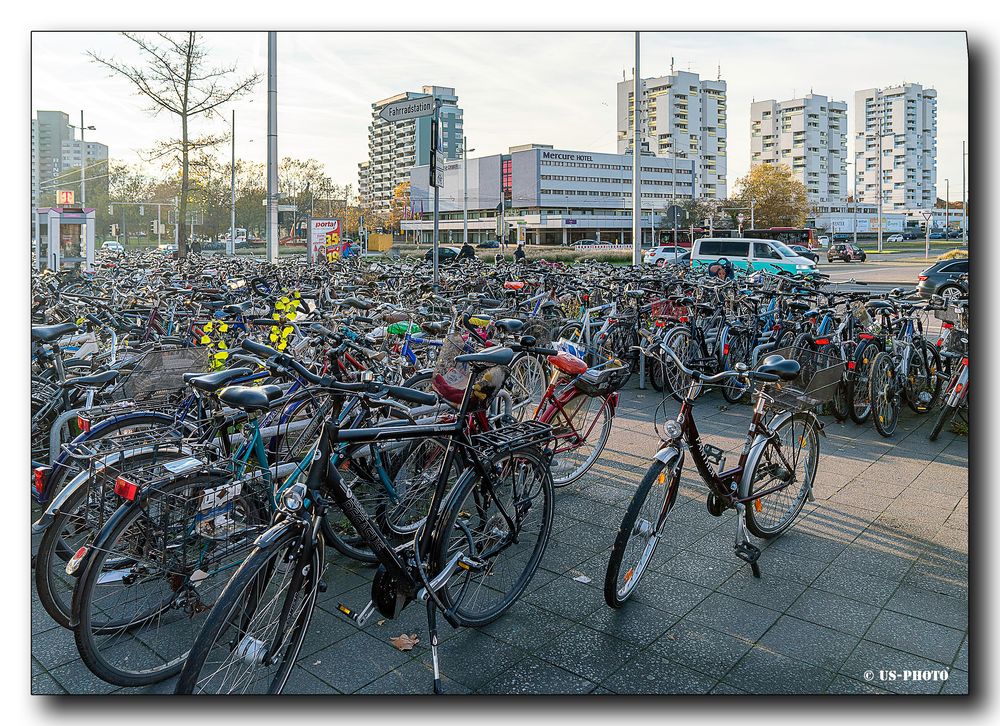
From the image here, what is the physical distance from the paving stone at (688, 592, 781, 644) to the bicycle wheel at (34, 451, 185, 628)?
7.02 ft

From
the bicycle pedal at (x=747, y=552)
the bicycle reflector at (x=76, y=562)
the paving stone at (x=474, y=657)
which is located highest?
the bicycle reflector at (x=76, y=562)

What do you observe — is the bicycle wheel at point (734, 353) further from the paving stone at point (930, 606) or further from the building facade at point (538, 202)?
the building facade at point (538, 202)

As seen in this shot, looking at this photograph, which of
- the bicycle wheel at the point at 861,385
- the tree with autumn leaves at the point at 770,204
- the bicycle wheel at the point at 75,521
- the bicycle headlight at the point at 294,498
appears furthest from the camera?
the tree with autumn leaves at the point at 770,204

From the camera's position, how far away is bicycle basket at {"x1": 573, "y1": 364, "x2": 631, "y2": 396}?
4406 mm

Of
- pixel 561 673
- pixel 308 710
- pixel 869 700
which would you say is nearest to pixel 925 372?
pixel 869 700

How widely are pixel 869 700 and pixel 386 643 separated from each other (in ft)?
5.60

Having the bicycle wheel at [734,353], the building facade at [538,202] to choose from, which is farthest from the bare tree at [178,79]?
the building facade at [538,202]

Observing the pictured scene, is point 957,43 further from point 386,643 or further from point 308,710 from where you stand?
point 308,710

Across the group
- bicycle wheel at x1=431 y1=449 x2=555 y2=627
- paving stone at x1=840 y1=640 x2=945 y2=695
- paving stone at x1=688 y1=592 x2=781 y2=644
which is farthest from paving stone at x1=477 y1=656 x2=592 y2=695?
paving stone at x1=840 y1=640 x2=945 y2=695

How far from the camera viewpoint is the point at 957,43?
3.29 meters

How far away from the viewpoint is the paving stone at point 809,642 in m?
2.93

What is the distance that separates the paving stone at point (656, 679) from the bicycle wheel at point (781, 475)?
3.24 feet

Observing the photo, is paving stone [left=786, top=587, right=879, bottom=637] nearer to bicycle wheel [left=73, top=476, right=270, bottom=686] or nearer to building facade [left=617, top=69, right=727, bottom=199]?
bicycle wheel [left=73, top=476, right=270, bottom=686]

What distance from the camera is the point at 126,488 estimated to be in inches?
104
